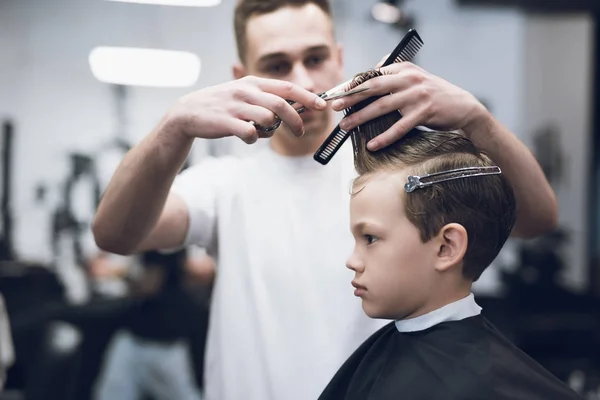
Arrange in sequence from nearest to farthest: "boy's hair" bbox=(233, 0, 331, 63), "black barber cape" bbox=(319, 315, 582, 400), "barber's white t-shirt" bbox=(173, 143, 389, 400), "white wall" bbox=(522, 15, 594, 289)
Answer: "black barber cape" bbox=(319, 315, 582, 400)
"barber's white t-shirt" bbox=(173, 143, 389, 400)
"boy's hair" bbox=(233, 0, 331, 63)
"white wall" bbox=(522, 15, 594, 289)

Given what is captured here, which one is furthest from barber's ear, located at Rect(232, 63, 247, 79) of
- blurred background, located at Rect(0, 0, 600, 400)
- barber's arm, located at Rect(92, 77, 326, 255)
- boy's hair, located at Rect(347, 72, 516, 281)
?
blurred background, located at Rect(0, 0, 600, 400)

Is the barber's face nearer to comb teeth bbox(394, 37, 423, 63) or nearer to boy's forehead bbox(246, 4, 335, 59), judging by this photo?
boy's forehead bbox(246, 4, 335, 59)

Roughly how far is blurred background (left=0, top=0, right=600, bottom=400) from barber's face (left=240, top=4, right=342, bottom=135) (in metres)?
1.69

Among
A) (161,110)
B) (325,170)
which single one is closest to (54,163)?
(161,110)

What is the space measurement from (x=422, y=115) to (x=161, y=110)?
8.68ft

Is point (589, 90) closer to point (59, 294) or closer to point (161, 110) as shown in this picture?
point (161, 110)

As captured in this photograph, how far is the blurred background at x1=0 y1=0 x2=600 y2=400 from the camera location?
3621mm

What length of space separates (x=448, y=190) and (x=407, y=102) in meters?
0.18

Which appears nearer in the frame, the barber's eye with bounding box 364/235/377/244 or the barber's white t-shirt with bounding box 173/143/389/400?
the barber's eye with bounding box 364/235/377/244

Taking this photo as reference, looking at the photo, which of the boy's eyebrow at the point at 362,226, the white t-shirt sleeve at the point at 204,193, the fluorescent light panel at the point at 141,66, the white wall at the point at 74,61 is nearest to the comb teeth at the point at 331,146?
the boy's eyebrow at the point at 362,226

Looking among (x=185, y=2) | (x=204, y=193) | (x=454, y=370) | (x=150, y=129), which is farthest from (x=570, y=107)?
(x=454, y=370)

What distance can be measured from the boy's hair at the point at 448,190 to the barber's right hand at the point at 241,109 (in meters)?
0.12

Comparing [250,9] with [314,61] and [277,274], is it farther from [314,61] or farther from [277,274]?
[277,274]

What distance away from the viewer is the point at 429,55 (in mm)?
3865
